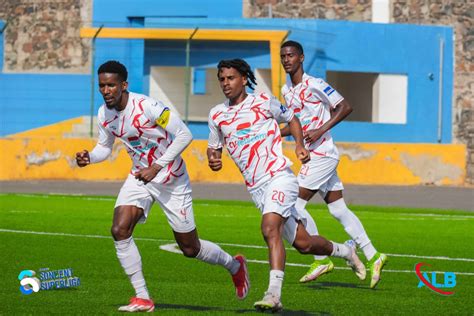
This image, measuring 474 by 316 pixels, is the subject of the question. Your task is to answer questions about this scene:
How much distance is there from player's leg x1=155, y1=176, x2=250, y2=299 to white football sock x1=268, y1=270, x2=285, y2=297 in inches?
35.0

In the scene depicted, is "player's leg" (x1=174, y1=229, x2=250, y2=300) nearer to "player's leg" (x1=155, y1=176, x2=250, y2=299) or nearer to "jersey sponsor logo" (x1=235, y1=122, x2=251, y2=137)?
"player's leg" (x1=155, y1=176, x2=250, y2=299)

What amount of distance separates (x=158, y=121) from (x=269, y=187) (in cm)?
104

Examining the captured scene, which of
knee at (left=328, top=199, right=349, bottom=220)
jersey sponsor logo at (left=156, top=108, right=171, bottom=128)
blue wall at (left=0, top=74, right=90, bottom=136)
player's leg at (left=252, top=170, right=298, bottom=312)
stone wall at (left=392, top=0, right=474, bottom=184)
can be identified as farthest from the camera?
stone wall at (left=392, top=0, right=474, bottom=184)

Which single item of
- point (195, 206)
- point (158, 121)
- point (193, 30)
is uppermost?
point (193, 30)

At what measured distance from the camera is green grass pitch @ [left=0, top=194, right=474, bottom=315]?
11227 mm

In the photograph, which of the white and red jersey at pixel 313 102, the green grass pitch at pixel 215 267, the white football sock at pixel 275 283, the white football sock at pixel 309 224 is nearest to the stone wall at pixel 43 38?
the green grass pitch at pixel 215 267

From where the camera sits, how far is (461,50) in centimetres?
4284

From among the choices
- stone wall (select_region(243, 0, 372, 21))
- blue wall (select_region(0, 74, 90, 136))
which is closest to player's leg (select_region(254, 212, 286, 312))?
blue wall (select_region(0, 74, 90, 136))

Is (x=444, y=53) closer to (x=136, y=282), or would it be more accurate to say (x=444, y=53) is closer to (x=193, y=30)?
(x=193, y=30)

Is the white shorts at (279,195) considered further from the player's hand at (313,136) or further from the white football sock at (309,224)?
the player's hand at (313,136)

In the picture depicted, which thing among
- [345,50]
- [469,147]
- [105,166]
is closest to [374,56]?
[345,50]

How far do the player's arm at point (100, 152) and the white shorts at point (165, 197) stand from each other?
1.22 ft

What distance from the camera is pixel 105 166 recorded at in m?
33.1

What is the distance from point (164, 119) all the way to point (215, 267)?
12.9ft
